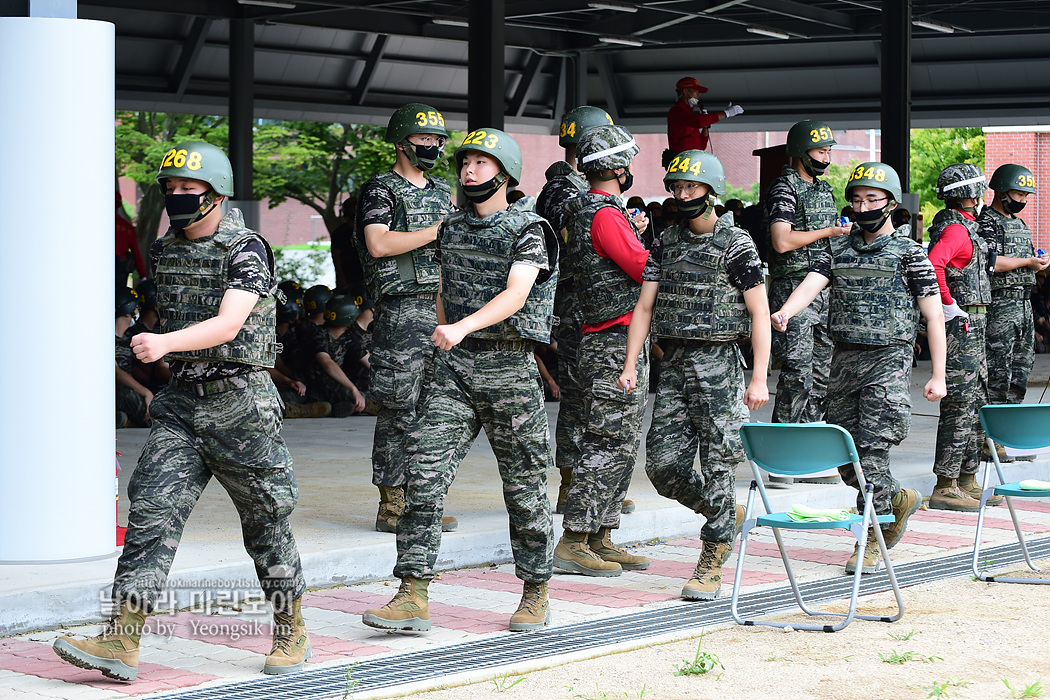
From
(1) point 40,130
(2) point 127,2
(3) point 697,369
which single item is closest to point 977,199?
(3) point 697,369

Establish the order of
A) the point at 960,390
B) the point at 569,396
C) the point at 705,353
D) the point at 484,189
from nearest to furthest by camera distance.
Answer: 1. the point at 484,189
2. the point at 705,353
3. the point at 569,396
4. the point at 960,390

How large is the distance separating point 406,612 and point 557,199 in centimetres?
277

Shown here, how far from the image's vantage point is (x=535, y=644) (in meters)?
6.30

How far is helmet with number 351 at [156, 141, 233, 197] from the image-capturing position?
5.61 m

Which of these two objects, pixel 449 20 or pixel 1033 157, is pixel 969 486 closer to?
pixel 449 20

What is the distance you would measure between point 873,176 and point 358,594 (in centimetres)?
364

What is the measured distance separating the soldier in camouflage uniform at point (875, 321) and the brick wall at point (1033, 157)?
144 ft

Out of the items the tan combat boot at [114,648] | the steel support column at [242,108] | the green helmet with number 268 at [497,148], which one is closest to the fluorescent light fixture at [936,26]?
the steel support column at [242,108]

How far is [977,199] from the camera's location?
1046cm

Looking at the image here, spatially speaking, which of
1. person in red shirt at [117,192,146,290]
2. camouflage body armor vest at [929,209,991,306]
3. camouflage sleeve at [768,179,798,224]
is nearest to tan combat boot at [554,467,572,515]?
camouflage sleeve at [768,179,798,224]

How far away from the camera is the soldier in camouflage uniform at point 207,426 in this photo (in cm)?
555

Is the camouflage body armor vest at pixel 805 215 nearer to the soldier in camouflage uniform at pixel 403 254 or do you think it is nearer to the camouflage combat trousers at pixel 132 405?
the soldier in camouflage uniform at pixel 403 254

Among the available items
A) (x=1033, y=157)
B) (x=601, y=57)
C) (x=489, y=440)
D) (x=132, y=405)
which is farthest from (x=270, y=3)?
(x=1033, y=157)

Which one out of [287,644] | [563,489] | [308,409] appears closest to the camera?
[287,644]
